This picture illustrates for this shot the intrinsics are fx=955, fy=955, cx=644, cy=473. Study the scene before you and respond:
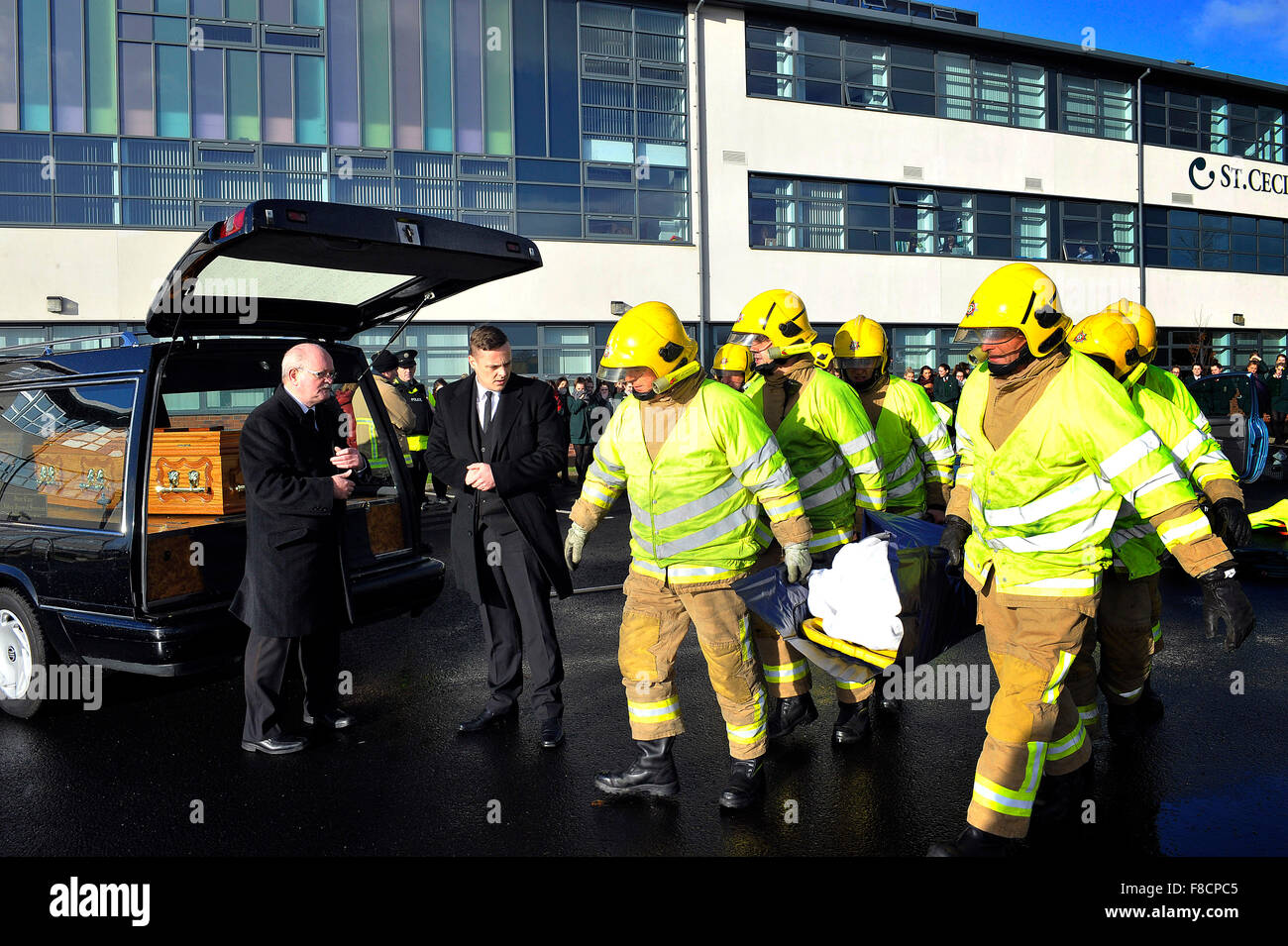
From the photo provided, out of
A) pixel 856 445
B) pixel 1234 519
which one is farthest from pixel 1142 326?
pixel 856 445

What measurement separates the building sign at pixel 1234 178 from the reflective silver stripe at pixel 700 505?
95.8 feet

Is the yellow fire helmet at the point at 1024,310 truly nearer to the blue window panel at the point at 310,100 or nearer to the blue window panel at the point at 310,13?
the blue window panel at the point at 310,100

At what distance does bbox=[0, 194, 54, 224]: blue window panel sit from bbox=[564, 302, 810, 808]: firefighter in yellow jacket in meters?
18.3

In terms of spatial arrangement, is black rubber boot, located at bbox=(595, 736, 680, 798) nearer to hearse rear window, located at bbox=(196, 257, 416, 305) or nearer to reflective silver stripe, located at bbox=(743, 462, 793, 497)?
reflective silver stripe, located at bbox=(743, 462, 793, 497)

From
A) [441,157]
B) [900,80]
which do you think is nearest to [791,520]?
[441,157]

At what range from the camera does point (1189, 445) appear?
3.90 metres

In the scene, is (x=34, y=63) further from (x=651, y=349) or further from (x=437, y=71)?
(x=651, y=349)

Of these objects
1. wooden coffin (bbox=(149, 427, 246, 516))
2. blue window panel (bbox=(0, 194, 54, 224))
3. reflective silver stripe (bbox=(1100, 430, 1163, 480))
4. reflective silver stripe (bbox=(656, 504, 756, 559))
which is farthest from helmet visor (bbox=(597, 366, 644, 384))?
blue window panel (bbox=(0, 194, 54, 224))

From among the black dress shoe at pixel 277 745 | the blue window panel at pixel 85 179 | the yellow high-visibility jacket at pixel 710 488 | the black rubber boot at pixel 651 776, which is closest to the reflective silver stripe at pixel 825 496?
the yellow high-visibility jacket at pixel 710 488

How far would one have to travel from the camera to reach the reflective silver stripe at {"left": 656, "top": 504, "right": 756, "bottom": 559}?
12.2 ft

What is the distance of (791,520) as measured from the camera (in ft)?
12.1

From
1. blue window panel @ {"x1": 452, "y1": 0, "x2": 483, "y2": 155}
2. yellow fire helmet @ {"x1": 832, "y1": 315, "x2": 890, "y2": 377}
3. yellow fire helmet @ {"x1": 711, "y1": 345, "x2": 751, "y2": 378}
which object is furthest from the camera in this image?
blue window panel @ {"x1": 452, "y1": 0, "x2": 483, "y2": 155}

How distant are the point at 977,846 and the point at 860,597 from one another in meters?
0.90

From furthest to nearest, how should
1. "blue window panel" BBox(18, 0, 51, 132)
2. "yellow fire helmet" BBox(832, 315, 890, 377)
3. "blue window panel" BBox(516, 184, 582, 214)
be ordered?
"blue window panel" BBox(516, 184, 582, 214)
"blue window panel" BBox(18, 0, 51, 132)
"yellow fire helmet" BBox(832, 315, 890, 377)
